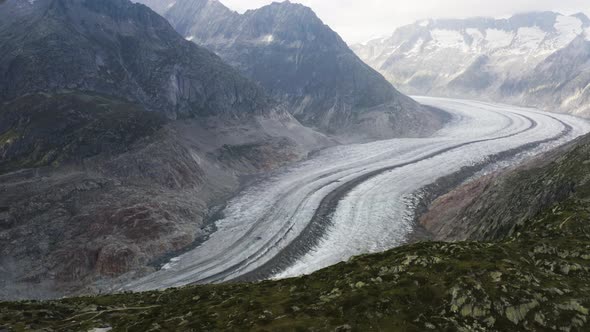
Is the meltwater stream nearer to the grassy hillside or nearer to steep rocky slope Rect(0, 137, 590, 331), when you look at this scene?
steep rocky slope Rect(0, 137, 590, 331)

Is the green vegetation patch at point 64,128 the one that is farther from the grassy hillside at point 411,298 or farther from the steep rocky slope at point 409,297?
the grassy hillside at point 411,298

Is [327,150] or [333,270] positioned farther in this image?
[327,150]

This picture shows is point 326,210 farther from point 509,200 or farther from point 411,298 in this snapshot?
point 411,298

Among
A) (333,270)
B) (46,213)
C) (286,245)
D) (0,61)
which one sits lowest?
(286,245)

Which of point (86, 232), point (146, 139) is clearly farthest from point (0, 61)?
point (86, 232)

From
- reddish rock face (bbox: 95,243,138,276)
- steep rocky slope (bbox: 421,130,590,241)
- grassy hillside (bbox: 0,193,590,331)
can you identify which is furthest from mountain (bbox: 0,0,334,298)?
steep rocky slope (bbox: 421,130,590,241)

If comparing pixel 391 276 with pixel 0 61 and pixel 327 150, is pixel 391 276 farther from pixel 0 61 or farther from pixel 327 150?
pixel 0 61
